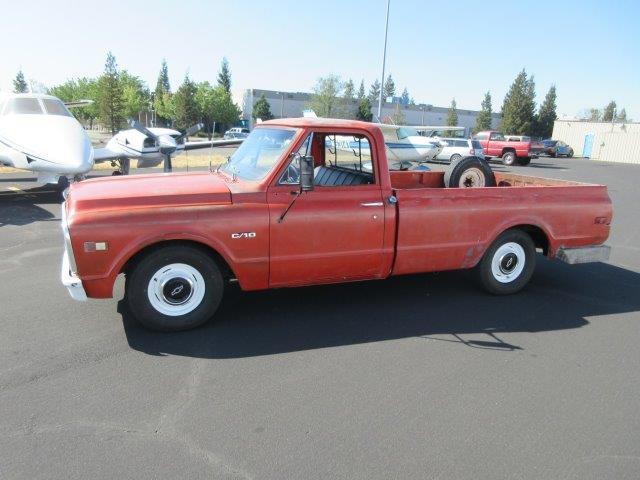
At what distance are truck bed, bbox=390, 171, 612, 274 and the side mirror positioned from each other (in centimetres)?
100

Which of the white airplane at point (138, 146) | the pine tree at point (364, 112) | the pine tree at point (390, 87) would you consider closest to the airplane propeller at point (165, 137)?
the white airplane at point (138, 146)

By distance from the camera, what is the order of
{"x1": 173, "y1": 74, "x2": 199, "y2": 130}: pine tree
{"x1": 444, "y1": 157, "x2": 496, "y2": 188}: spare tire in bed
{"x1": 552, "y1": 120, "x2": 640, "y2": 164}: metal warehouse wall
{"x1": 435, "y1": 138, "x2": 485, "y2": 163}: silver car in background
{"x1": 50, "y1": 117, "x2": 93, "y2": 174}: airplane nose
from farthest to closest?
{"x1": 173, "y1": 74, "x2": 199, "y2": 130}: pine tree
{"x1": 552, "y1": 120, "x2": 640, "y2": 164}: metal warehouse wall
{"x1": 435, "y1": 138, "x2": 485, "y2": 163}: silver car in background
{"x1": 50, "y1": 117, "x2": 93, "y2": 174}: airplane nose
{"x1": 444, "y1": 157, "x2": 496, "y2": 188}: spare tire in bed

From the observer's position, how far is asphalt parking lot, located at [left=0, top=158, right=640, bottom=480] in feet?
9.16

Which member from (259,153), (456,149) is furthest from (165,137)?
(456,149)

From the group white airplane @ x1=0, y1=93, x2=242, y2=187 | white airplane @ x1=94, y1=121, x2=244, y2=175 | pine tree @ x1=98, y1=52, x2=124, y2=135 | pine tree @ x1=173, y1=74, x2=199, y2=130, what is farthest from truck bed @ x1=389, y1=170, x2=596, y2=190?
pine tree @ x1=173, y1=74, x2=199, y2=130

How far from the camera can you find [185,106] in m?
59.8

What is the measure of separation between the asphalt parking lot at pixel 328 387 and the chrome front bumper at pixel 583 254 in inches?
18.3

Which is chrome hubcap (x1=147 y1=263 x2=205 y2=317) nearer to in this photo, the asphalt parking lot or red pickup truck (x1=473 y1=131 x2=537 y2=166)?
the asphalt parking lot

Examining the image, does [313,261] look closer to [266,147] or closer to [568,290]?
[266,147]

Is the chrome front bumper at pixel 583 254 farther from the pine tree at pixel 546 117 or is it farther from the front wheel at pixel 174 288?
the pine tree at pixel 546 117

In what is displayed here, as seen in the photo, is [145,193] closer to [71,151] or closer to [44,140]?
[71,151]

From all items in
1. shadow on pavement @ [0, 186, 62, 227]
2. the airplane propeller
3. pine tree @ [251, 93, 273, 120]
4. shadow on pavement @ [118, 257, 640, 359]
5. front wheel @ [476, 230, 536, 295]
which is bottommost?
shadow on pavement @ [0, 186, 62, 227]

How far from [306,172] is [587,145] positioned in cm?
5275

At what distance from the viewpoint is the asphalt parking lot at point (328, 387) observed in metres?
2.79
